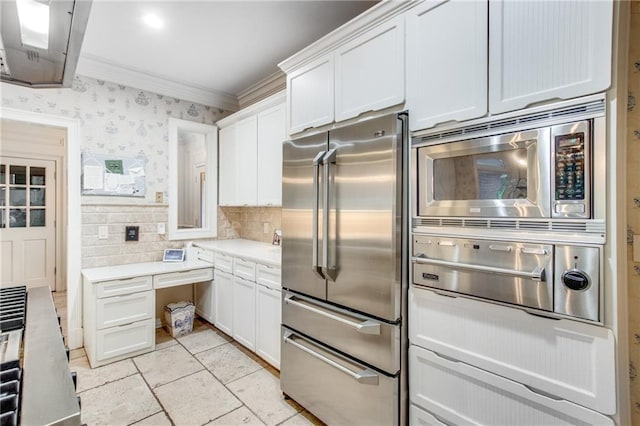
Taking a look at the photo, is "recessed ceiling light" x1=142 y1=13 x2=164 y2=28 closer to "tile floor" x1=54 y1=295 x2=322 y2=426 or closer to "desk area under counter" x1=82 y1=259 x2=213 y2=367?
"desk area under counter" x1=82 y1=259 x2=213 y2=367

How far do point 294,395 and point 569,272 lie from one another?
1782 mm

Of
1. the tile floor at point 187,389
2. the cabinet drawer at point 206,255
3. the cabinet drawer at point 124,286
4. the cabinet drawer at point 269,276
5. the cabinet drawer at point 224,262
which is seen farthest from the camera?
the cabinet drawer at point 206,255

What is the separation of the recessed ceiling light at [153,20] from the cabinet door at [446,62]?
6.26ft

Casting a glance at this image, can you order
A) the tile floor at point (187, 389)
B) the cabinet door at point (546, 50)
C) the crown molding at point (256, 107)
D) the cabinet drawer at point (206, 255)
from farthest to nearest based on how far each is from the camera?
the cabinet drawer at point (206, 255), the crown molding at point (256, 107), the tile floor at point (187, 389), the cabinet door at point (546, 50)

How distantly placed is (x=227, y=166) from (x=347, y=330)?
2.64 meters

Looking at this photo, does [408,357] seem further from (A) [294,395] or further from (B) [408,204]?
(A) [294,395]

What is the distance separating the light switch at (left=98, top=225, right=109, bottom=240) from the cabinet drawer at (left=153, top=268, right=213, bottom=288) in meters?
0.74

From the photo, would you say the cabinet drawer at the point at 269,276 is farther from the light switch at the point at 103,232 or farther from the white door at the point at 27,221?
the white door at the point at 27,221

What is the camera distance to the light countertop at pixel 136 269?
280cm

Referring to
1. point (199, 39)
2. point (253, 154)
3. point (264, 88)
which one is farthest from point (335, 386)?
point (264, 88)

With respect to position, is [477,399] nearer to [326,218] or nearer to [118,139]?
[326,218]

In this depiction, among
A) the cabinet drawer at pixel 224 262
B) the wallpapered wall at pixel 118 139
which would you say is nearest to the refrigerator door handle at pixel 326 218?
the cabinet drawer at pixel 224 262

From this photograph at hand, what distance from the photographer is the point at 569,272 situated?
1.16 meters

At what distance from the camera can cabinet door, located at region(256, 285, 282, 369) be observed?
252 cm
